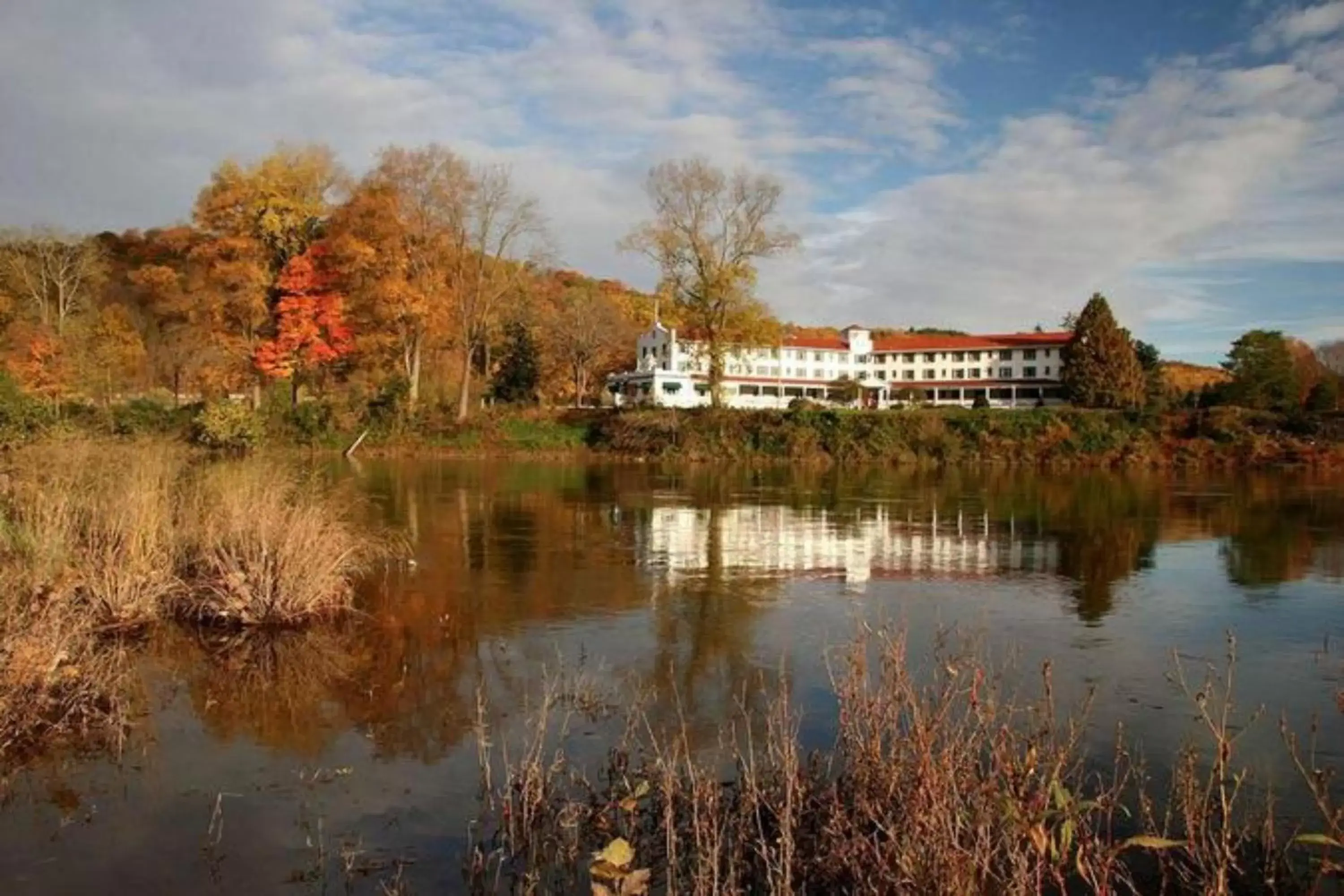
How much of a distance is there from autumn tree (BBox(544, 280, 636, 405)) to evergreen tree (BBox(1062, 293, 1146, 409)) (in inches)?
1334

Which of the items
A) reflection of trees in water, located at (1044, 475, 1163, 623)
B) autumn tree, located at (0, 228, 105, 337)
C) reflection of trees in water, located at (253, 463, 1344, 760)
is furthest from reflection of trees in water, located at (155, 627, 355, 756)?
autumn tree, located at (0, 228, 105, 337)

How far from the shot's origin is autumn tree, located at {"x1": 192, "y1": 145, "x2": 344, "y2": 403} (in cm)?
4666

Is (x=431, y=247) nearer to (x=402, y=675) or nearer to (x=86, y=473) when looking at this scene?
(x=86, y=473)

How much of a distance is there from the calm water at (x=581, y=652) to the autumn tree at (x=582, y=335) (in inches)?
1840

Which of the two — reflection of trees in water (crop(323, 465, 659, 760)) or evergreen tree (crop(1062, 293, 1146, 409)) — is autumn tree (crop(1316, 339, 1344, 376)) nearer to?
evergreen tree (crop(1062, 293, 1146, 409))

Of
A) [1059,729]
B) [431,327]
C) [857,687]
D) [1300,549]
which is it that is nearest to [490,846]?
[857,687]

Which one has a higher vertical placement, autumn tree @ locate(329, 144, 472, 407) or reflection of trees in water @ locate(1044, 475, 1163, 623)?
autumn tree @ locate(329, 144, 472, 407)

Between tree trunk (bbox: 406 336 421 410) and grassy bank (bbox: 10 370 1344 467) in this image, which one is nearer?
grassy bank (bbox: 10 370 1344 467)

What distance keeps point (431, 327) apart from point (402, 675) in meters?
41.7

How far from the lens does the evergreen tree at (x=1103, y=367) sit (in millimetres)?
66062

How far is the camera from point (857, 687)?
6.51 meters

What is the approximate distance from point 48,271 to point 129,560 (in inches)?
2172

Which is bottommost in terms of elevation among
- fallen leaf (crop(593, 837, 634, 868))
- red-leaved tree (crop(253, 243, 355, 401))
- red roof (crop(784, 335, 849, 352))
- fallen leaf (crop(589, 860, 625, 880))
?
fallen leaf (crop(589, 860, 625, 880))

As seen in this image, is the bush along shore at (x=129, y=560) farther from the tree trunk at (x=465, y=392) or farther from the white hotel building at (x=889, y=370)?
the white hotel building at (x=889, y=370)
